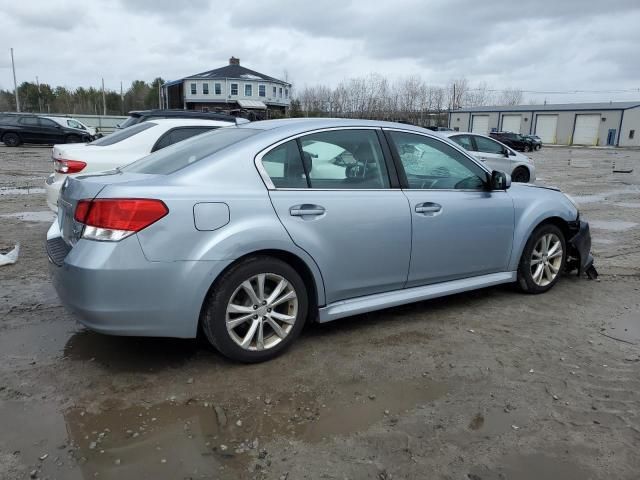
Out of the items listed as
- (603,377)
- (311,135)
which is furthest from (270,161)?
(603,377)

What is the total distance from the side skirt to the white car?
3.97m

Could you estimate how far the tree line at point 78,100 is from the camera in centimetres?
9219

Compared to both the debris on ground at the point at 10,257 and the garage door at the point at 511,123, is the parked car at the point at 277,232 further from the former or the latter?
the garage door at the point at 511,123

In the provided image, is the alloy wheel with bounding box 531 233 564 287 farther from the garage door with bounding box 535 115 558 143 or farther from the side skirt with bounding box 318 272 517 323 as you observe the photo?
the garage door with bounding box 535 115 558 143

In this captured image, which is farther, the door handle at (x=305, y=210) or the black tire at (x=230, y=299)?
the door handle at (x=305, y=210)

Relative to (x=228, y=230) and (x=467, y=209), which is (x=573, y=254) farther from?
(x=228, y=230)

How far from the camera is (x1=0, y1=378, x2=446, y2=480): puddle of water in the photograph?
2.53 metres

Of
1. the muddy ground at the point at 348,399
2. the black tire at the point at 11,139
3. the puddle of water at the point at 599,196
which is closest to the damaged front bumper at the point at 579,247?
the muddy ground at the point at 348,399

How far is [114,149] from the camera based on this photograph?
6816 mm

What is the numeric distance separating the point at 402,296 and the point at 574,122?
65.8m

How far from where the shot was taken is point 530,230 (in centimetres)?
486

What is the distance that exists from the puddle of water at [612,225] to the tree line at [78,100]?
296ft

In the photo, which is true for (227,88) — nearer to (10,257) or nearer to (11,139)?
(11,139)

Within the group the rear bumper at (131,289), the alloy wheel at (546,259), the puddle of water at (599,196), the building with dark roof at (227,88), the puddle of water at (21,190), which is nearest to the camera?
the rear bumper at (131,289)
